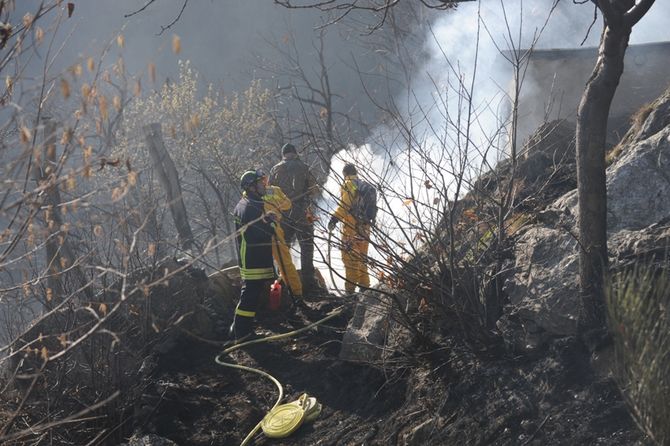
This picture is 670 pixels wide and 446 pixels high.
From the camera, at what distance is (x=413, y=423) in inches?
209

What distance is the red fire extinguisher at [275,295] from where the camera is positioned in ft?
28.0

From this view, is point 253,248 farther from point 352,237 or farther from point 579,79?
point 579,79

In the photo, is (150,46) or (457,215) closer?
(457,215)

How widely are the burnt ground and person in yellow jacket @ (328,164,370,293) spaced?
59cm

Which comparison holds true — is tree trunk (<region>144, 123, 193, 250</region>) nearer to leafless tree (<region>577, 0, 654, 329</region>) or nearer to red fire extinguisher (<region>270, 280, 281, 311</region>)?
red fire extinguisher (<region>270, 280, 281, 311</region>)

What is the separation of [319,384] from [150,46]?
38.4 m

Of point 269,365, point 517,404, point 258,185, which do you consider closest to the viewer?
point 517,404

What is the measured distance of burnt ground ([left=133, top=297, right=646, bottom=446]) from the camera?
445 cm

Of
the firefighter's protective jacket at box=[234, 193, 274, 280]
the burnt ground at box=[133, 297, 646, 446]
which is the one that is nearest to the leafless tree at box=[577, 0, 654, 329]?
the burnt ground at box=[133, 297, 646, 446]

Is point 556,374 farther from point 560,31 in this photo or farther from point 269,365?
point 560,31

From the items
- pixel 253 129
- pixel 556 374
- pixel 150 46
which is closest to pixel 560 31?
pixel 253 129

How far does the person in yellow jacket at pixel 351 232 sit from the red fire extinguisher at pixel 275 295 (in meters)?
0.75

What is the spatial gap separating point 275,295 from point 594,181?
14.9 ft

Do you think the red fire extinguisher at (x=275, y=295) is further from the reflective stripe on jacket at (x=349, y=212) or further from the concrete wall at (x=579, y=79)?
the concrete wall at (x=579, y=79)
